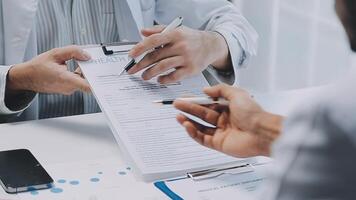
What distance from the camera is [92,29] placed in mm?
1556

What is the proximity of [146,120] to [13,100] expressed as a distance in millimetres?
383

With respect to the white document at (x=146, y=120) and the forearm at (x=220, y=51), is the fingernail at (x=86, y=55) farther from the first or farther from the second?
the forearm at (x=220, y=51)

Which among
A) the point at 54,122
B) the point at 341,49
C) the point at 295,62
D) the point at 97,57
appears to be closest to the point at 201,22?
the point at 97,57

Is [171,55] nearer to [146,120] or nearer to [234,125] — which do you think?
[146,120]

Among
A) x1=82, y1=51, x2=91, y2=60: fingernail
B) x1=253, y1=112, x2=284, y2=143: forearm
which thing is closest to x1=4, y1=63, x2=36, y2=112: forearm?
x1=82, y1=51, x2=91, y2=60: fingernail

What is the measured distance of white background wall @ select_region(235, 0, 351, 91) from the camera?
211cm

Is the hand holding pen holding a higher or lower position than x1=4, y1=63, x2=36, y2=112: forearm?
higher

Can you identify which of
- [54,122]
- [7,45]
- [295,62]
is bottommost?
[295,62]

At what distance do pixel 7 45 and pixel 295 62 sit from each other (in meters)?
1.23

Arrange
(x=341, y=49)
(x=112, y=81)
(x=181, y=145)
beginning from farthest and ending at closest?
(x=341, y=49) < (x=112, y=81) < (x=181, y=145)

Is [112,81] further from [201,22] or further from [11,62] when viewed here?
[201,22]

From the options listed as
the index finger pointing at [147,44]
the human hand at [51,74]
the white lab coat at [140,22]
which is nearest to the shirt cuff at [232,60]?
the white lab coat at [140,22]

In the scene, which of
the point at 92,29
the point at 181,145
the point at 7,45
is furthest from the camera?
the point at 92,29

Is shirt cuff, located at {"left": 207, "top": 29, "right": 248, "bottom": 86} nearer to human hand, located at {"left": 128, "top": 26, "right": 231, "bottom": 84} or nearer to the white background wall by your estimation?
human hand, located at {"left": 128, "top": 26, "right": 231, "bottom": 84}
